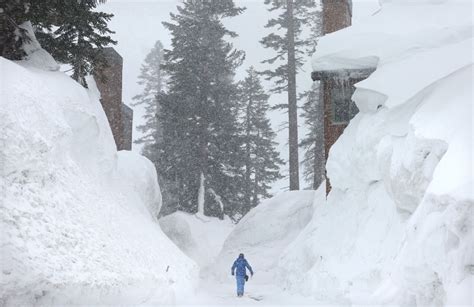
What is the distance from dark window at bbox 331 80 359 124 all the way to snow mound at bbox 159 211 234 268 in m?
8.95

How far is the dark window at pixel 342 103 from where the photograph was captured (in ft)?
57.3

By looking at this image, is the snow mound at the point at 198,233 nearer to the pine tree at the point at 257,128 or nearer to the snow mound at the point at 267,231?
the snow mound at the point at 267,231

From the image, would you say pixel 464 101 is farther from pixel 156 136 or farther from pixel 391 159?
pixel 156 136

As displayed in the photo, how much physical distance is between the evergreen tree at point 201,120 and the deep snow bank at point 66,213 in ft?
43.5

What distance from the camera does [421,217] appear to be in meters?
8.54

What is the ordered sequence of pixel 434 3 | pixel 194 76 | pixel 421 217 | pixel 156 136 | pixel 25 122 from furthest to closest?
1. pixel 156 136
2. pixel 194 76
3. pixel 434 3
4. pixel 25 122
5. pixel 421 217

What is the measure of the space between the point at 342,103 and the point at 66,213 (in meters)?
11.7

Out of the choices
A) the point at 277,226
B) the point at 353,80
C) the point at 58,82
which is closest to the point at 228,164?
the point at 277,226

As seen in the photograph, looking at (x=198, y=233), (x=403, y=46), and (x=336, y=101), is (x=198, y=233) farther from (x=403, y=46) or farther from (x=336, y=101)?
(x=403, y=46)

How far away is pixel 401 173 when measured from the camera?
10.7m

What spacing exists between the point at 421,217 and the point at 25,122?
781 cm

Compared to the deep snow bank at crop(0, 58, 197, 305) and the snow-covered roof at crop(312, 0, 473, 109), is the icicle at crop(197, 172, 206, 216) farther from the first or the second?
the deep snow bank at crop(0, 58, 197, 305)

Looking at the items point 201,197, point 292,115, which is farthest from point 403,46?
point 201,197

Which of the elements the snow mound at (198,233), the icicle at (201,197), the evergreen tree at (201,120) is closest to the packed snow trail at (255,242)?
the snow mound at (198,233)
